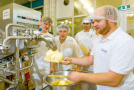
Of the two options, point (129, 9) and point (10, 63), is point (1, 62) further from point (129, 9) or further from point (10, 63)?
point (129, 9)

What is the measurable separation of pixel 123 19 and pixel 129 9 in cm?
28

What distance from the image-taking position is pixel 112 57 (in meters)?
0.82

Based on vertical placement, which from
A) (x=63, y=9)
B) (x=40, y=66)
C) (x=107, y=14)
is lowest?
(x=40, y=66)

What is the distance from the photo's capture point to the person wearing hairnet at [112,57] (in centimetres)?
77

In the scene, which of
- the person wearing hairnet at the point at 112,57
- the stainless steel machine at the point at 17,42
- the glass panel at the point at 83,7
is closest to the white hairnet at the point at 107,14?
the person wearing hairnet at the point at 112,57

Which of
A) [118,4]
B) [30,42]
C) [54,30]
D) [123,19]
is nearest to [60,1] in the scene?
[54,30]

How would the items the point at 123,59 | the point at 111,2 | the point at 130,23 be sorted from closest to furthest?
1. the point at 123,59
2. the point at 130,23
3. the point at 111,2

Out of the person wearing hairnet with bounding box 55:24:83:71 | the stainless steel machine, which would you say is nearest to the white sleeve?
the stainless steel machine

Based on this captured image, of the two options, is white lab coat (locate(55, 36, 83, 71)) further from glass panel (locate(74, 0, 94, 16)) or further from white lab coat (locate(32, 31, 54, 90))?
glass panel (locate(74, 0, 94, 16))

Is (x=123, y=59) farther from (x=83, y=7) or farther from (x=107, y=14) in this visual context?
(x=83, y=7)

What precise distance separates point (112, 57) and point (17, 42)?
0.77 m


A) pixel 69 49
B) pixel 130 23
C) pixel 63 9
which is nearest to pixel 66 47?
pixel 69 49

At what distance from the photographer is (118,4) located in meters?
2.88

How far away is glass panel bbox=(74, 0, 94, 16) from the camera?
11.2 feet
